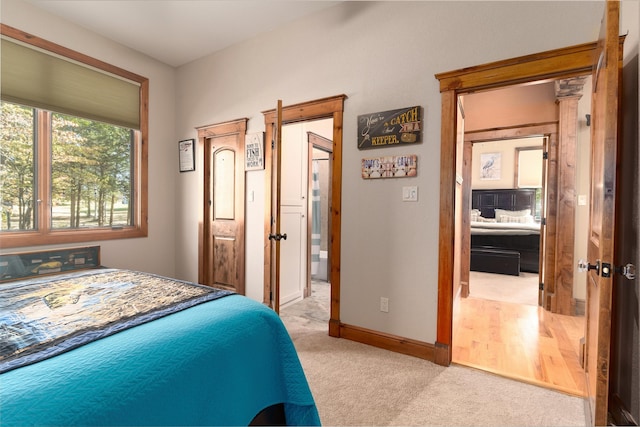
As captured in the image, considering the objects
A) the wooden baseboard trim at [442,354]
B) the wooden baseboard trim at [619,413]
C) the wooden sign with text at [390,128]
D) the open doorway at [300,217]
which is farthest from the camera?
the open doorway at [300,217]

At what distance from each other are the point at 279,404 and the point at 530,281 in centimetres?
491

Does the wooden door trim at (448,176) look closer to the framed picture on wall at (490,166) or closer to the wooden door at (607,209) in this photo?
the wooden door at (607,209)

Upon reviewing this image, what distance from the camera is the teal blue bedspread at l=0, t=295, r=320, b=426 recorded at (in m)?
0.75

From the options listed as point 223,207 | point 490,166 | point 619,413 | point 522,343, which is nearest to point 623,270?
point 619,413

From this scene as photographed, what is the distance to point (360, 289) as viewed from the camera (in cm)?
263

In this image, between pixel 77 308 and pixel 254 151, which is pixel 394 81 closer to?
pixel 254 151

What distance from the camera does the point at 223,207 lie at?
3646 mm

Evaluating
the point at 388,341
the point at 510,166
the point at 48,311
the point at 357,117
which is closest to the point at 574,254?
the point at 388,341

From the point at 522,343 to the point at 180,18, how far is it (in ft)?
14.1

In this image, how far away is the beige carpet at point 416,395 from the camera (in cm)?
166

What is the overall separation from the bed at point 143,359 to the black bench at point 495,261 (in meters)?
5.01

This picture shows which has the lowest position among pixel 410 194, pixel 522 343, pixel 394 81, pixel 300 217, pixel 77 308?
pixel 522 343

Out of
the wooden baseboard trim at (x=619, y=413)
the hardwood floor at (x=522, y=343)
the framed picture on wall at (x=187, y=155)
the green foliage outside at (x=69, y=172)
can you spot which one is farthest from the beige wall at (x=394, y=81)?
the green foliage outside at (x=69, y=172)

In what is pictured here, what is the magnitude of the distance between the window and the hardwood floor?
12.2 feet
